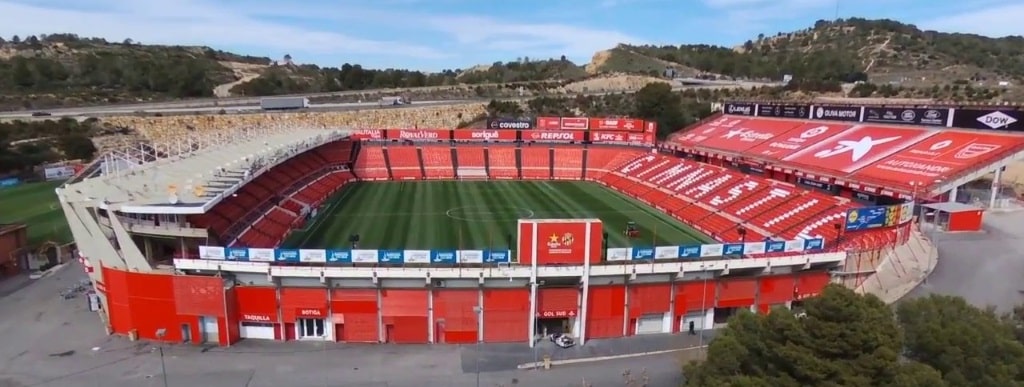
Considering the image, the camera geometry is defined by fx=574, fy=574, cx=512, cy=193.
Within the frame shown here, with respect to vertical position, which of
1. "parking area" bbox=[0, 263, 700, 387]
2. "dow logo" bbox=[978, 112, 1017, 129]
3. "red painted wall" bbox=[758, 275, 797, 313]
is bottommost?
"parking area" bbox=[0, 263, 700, 387]

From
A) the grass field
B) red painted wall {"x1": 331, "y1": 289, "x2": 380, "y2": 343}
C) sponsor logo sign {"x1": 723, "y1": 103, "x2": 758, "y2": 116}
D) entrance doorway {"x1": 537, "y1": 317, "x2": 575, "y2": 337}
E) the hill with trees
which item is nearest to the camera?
the hill with trees

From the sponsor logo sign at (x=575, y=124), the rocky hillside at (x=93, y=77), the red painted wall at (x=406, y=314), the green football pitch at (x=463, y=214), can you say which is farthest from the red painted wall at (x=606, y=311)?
the rocky hillside at (x=93, y=77)

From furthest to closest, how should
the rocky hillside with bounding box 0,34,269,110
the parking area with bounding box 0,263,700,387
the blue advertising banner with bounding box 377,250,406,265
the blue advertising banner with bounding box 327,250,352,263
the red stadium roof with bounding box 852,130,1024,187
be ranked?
1. the rocky hillside with bounding box 0,34,269,110
2. the red stadium roof with bounding box 852,130,1024,187
3. the blue advertising banner with bounding box 377,250,406,265
4. the blue advertising banner with bounding box 327,250,352,263
5. the parking area with bounding box 0,263,700,387

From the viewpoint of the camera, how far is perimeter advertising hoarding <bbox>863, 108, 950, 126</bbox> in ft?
132

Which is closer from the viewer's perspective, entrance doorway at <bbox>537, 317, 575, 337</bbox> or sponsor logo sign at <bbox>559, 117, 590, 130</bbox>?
entrance doorway at <bbox>537, 317, 575, 337</bbox>

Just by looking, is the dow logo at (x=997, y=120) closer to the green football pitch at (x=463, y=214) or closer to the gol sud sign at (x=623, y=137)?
the green football pitch at (x=463, y=214)

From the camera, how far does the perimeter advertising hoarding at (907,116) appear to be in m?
40.3

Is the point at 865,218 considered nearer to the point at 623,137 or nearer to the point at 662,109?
the point at 623,137

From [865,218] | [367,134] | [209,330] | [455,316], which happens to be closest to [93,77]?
[367,134]

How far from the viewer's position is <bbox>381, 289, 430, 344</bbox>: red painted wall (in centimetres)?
2328

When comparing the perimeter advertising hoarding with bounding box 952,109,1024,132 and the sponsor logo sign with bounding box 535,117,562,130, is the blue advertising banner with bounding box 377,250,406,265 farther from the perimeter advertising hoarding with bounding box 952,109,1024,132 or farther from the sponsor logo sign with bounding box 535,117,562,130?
the sponsor logo sign with bounding box 535,117,562,130

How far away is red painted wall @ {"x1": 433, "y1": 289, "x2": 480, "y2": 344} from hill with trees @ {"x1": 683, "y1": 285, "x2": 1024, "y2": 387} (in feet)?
33.1

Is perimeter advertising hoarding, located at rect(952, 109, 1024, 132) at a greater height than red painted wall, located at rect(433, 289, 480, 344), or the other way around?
perimeter advertising hoarding, located at rect(952, 109, 1024, 132)

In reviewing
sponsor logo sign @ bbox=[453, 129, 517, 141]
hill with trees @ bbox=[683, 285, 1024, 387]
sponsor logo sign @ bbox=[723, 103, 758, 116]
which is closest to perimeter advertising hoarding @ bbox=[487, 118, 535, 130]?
sponsor logo sign @ bbox=[453, 129, 517, 141]
